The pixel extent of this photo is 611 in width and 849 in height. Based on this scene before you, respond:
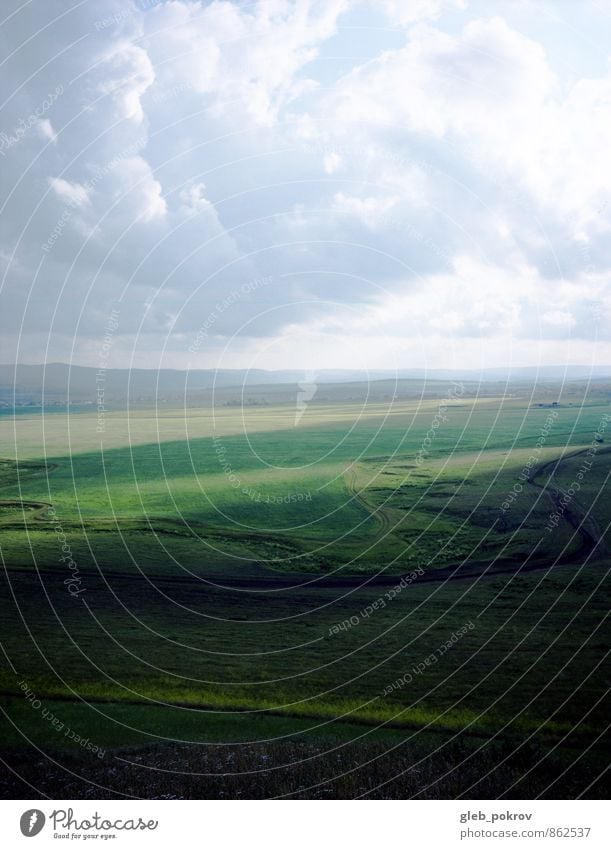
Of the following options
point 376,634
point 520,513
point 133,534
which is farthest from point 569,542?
point 133,534

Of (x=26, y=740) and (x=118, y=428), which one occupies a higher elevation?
(x=118, y=428)

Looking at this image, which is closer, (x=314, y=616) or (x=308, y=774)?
(x=308, y=774)

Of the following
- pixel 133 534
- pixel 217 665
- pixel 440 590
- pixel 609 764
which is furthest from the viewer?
pixel 133 534

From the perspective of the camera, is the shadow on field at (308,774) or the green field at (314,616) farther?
the green field at (314,616)

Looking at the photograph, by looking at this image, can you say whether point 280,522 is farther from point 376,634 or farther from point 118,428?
point 118,428

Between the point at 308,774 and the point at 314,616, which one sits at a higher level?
the point at 314,616

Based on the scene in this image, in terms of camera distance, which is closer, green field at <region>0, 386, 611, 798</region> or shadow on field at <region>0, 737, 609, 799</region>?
shadow on field at <region>0, 737, 609, 799</region>

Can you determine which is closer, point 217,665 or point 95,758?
point 95,758
